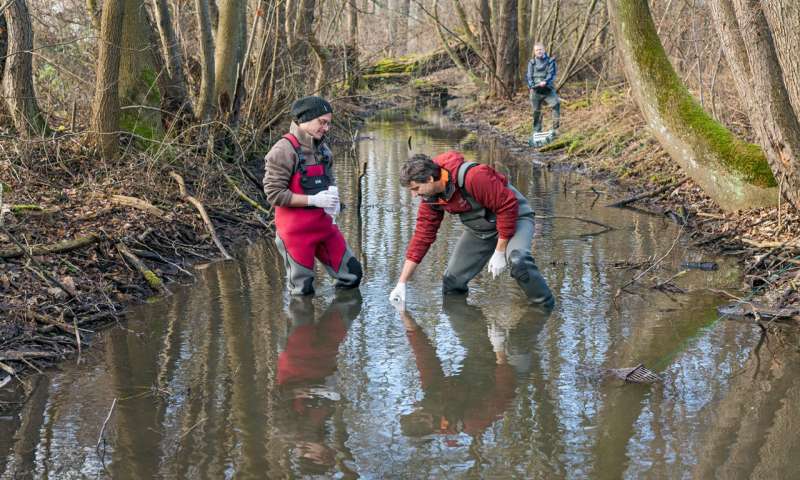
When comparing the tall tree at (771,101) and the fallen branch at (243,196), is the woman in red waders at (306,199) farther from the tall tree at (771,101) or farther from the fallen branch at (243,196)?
the tall tree at (771,101)

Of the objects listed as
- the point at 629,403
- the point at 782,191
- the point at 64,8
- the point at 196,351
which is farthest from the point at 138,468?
the point at 64,8

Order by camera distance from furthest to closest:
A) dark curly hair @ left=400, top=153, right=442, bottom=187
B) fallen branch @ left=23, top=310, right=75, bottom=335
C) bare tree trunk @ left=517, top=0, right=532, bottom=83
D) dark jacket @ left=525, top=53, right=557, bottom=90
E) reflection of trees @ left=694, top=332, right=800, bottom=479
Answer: bare tree trunk @ left=517, top=0, right=532, bottom=83
dark jacket @ left=525, top=53, right=557, bottom=90
dark curly hair @ left=400, top=153, right=442, bottom=187
fallen branch @ left=23, top=310, right=75, bottom=335
reflection of trees @ left=694, top=332, right=800, bottom=479

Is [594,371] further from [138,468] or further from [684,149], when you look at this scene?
[684,149]

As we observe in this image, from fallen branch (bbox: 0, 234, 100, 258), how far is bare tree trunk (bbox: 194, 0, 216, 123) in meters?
4.73

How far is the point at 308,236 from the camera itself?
7555 millimetres

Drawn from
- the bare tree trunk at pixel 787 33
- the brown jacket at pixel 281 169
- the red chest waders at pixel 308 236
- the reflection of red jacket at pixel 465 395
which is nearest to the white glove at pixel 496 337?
the reflection of red jacket at pixel 465 395

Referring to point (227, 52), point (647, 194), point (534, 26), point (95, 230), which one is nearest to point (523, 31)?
point (534, 26)

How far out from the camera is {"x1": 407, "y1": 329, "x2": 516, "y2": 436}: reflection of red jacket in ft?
16.4

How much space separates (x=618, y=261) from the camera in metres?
8.77

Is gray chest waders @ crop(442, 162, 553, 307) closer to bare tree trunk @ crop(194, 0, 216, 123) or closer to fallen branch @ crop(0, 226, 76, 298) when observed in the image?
fallen branch @ crop(0, 226, 76, 298)

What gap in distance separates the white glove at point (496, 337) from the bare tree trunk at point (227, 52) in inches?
290

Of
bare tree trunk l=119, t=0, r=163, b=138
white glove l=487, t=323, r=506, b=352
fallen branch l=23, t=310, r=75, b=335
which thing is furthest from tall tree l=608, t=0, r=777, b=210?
fallen branch l=23, t=310, r=75, b=335

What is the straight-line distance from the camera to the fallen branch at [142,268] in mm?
7828

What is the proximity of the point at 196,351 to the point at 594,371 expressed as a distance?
9.01 feet
